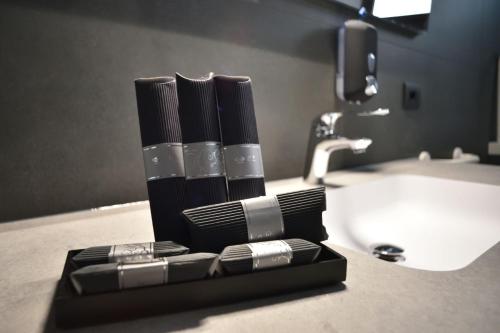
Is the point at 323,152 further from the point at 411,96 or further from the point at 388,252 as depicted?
the point at 411,96

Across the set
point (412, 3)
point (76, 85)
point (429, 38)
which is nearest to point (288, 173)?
point (76, 85)

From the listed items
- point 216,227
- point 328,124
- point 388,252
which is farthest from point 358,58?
point 216,227

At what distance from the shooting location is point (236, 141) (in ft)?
1.36

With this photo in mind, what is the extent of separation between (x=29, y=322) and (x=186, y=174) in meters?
0.20

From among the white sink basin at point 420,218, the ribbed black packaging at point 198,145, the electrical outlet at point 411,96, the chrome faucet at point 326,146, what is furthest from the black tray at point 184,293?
the electrical outlet at point 411,96

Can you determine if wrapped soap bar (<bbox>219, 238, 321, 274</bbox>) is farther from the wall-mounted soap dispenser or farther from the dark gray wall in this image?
the wall-mounted soap dispenser

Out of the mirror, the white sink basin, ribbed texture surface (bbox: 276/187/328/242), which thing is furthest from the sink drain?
the mirror

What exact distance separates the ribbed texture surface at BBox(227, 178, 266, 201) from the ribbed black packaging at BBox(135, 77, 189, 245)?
0.06 meters

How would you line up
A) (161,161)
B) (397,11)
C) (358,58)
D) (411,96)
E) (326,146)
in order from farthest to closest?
(411,96) < (397,11) < (358,58) < (326,146) < (161,161)

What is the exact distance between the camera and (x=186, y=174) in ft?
1.29

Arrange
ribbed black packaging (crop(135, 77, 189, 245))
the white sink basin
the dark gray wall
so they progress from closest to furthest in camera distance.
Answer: ribbed black packaging (crop(135, 77, 189, 245))
the dark gray wall
the white sink basin

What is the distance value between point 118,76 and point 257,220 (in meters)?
0.47

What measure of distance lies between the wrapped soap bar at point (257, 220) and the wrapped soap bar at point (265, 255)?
0.02 meters

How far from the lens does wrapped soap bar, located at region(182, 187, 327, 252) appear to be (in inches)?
13.3
